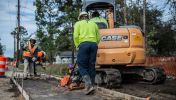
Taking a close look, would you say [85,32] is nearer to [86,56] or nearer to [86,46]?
[86,46]

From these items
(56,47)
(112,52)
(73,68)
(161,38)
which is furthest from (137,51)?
(161,38)

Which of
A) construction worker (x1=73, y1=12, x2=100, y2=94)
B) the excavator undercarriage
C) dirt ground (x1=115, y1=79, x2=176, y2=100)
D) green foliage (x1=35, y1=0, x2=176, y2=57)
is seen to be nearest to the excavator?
the excavator undercarriage

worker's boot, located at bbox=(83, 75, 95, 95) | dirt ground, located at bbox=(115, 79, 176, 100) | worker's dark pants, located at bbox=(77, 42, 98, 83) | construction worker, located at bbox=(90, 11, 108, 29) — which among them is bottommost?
dirt ground, located at bbox=(115, 79, 176, 100)

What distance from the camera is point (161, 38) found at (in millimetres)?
52312

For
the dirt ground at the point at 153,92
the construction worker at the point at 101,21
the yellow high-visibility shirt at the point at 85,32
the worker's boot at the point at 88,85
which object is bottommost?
the dirt ground at the point at 153,92

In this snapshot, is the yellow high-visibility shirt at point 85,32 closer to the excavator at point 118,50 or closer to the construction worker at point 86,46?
the construction worker at point 86,46

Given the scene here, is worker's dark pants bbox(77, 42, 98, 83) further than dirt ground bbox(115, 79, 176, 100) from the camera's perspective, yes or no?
Yes

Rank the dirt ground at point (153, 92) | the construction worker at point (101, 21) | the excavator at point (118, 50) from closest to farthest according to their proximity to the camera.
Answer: the dirt ground at point (153, 92)
the excavator at point (118, 50)
the construction worker at point (101, 21)

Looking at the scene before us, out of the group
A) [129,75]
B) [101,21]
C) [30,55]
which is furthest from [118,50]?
[30,55]

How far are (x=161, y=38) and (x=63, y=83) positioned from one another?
40.0 meters

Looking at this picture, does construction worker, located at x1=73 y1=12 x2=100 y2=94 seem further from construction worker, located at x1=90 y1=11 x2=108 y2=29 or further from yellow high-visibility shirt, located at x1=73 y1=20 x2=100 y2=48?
construction worker, located at x1=90 y1=11 x2=108 y2=29

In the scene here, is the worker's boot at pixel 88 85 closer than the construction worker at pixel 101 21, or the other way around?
the worker's boot at pixel 88 85

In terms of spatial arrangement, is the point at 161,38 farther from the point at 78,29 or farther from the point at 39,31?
the point at 78,29

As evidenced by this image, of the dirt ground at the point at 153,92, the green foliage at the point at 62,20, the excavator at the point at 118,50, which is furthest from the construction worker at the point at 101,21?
the green foliage at the point at 62,20
